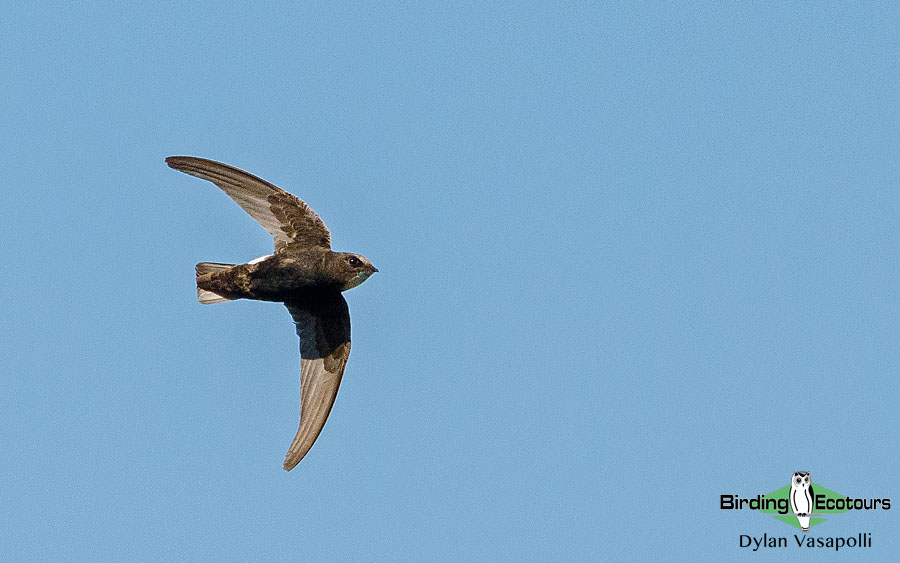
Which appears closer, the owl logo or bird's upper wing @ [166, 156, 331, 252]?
bird's upper wing @ [166, 156, 331, 252]

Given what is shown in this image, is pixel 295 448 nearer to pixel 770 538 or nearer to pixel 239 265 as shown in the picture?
pixel 239 265

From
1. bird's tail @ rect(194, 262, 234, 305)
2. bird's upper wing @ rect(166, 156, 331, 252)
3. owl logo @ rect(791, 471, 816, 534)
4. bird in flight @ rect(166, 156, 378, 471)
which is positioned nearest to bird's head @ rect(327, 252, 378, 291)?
bird in flight @ rect(166, 156, 378, 471)

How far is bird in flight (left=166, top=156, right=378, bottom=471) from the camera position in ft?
66.4

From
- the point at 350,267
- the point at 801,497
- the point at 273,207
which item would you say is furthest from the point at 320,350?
the point at 801,497

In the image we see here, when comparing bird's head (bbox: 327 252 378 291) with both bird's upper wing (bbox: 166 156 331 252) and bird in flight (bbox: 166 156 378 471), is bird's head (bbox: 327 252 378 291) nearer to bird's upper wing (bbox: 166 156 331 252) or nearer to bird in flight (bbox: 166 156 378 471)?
bird in flight (bbox: 166 156 378 471)

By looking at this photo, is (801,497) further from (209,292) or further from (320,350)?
(209,292)

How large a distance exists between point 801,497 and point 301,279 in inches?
334

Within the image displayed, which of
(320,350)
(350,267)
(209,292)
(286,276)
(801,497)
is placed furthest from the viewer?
(801,497)

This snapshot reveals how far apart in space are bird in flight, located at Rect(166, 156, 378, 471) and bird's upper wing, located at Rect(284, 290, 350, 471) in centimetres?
1

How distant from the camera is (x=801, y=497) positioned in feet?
76.4

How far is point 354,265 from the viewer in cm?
1998

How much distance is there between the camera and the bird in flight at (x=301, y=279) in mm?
20234

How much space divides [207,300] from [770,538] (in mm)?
8704

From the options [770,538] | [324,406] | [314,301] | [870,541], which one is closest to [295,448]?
[324,406]
